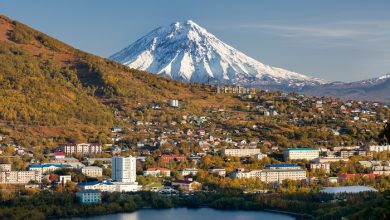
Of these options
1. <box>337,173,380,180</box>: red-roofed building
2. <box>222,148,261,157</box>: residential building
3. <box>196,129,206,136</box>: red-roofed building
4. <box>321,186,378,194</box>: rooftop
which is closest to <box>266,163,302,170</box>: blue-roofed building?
<box>337,173,380,180</box>: red-roofed building

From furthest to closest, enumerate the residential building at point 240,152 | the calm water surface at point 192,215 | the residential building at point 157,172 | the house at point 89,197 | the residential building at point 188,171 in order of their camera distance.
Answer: the residential building at point 240,152 → the residential building at point 188,171 → the residential building at point 157,172 → the house at point 89,197 → the calm water surface at point 192,215

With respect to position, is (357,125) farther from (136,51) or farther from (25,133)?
(136,51)

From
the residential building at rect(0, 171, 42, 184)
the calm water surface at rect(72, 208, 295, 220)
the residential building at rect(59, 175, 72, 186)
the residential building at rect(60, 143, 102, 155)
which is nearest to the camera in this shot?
the calm water surface at rect(72, 208, 295, 220)

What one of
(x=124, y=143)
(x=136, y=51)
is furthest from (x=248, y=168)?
(x=136, y=51)

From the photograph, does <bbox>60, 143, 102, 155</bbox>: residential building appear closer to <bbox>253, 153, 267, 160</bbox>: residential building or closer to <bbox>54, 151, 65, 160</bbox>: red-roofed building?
<bbox>54, 151, 65, 160</bbox>: red-roofed building

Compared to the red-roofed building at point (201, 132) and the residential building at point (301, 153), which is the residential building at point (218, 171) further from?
the red-roofed building at point (201, 132)

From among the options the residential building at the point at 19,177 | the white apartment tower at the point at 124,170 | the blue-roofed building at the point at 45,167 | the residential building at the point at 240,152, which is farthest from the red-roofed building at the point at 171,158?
the residential building at the point at 19,177

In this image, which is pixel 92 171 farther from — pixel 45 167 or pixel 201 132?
pixel 201 132
